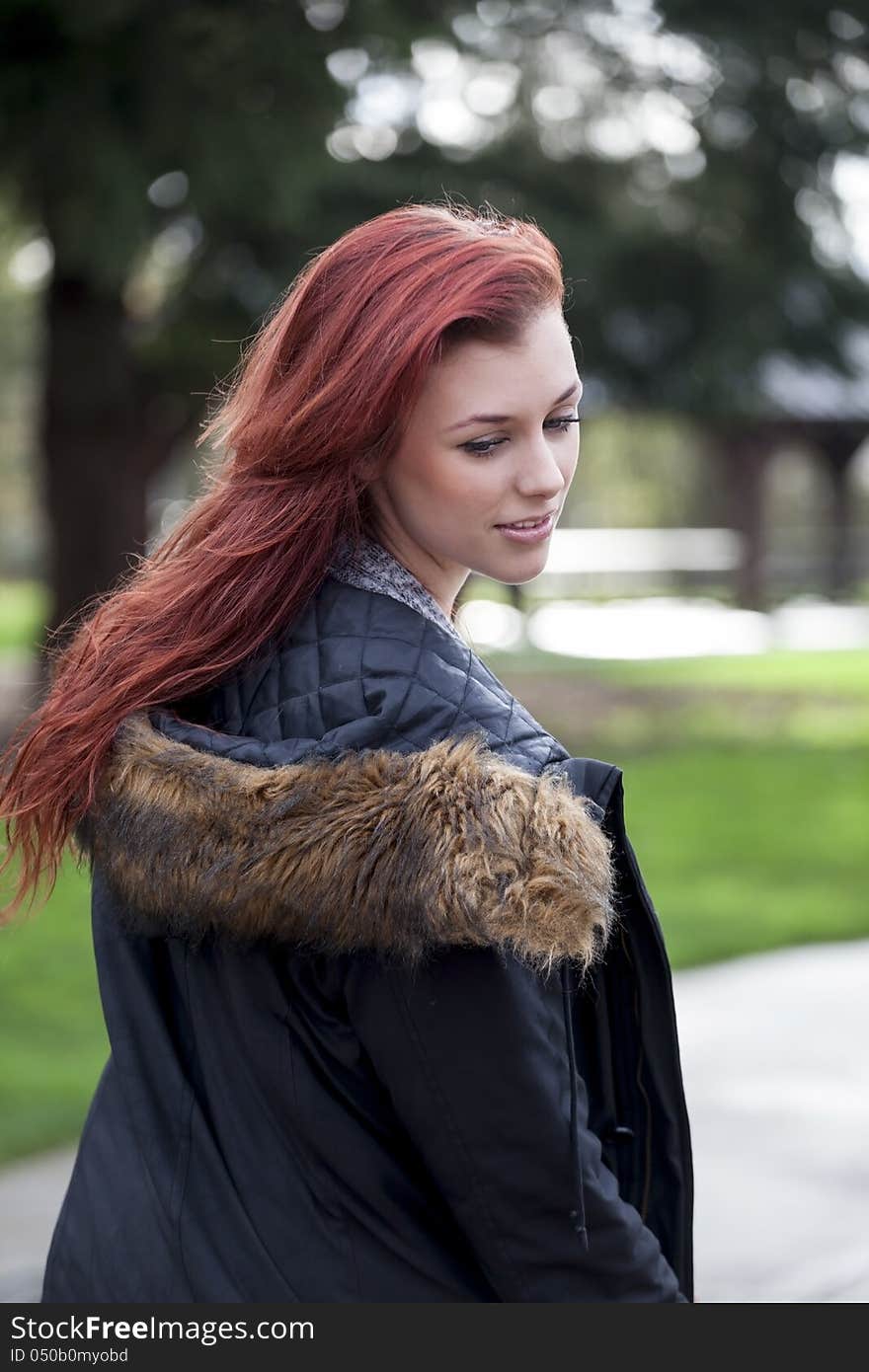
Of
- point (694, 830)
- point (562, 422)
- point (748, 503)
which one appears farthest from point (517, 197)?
point (748, 503)

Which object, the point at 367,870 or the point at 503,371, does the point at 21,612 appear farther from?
the point at 367,870

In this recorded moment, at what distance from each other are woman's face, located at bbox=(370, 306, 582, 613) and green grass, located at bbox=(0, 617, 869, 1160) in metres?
3.51

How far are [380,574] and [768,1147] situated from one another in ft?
11.5

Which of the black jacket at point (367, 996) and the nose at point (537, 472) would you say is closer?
the black jacket at point (367, 996)

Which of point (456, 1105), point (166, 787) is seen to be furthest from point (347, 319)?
point (456, 1105)

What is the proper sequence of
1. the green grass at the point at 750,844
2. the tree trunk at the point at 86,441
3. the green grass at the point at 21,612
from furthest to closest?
the green grass at the point at 21,612 → the tree trunk at the point at 86,441 → the green grass at the point at 750,844

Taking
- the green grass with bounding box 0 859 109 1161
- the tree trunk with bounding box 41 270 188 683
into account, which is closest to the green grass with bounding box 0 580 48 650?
the tree trunk with bounding box 41 270 188 683

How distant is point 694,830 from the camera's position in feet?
31.4

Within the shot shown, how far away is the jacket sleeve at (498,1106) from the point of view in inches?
54.0

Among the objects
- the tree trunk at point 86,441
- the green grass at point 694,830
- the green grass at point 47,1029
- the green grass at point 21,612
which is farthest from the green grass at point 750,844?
the green grass at point 21,612

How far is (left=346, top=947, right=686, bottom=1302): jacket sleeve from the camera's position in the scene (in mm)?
1372

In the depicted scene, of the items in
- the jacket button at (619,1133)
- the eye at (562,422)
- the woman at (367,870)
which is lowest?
the jacket button at (619,1133)

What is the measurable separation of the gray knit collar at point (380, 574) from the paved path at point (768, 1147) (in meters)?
2.60

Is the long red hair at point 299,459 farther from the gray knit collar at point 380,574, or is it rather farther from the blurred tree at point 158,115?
the blurred tree at point 158,115
